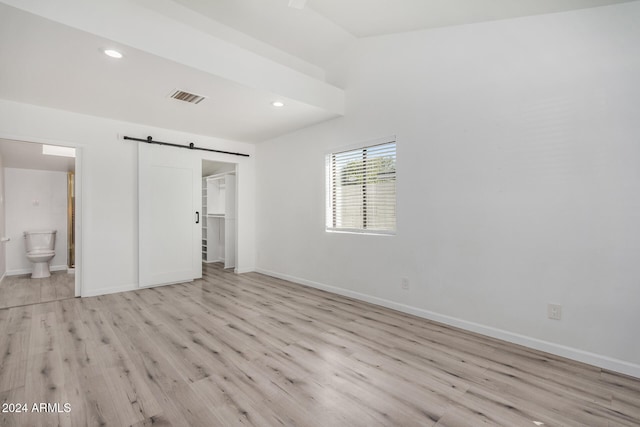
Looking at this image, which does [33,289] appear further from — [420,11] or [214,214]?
[420,11]

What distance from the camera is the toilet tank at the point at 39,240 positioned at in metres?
5.64

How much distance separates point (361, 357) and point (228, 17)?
382 centimetres

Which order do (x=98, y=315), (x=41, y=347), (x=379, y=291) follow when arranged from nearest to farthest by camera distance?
(x=41, y=347)
(x=98, y=315)
(x=379, y=291)

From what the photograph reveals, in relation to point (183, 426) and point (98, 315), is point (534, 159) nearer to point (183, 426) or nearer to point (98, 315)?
point (183, 426)

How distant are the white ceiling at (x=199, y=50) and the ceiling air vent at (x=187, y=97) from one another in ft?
→ 0.26

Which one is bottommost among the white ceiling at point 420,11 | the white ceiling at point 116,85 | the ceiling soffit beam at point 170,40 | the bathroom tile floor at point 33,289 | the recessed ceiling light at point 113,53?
the bathroom tile floor at point 33,289

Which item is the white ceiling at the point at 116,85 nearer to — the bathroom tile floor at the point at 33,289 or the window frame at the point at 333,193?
the window frame at the point at 333,193

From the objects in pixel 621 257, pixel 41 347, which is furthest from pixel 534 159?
pixel 41 347

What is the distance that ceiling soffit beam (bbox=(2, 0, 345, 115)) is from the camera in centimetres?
221

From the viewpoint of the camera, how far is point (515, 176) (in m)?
2.69

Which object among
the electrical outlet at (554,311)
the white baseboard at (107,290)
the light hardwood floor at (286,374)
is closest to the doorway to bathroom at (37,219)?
the white baseboard at (107,290)

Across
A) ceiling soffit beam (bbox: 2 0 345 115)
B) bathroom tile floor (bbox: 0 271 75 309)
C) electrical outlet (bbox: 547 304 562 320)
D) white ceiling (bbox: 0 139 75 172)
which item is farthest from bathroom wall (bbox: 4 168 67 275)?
electrical outlet (bbox: 547 304 562 320)

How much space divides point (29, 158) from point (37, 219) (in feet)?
4.96

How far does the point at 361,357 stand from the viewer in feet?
7.93
